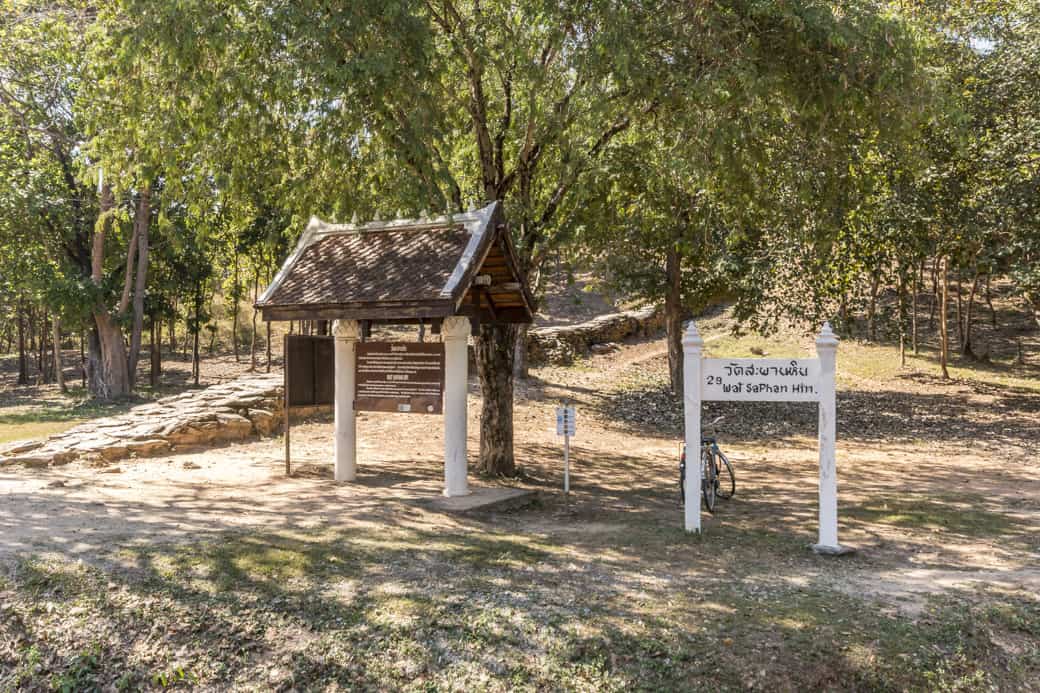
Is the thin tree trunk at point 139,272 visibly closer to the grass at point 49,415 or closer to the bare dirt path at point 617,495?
the grass at point 49,415

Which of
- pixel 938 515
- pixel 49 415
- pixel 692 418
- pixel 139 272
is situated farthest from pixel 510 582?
pixel 139 272

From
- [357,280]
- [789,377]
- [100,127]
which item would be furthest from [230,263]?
[789,377]

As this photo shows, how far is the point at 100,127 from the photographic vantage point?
11164mm

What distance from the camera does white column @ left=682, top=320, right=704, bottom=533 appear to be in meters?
8.45

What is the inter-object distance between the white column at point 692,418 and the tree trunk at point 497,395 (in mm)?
4280

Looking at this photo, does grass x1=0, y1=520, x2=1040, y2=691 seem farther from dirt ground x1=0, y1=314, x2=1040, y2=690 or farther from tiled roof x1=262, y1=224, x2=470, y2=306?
tiled roof x1=262, y1=224, x2=470, y2=306

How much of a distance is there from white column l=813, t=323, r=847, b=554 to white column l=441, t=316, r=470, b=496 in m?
4.21

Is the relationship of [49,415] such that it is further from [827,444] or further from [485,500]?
[827,444]

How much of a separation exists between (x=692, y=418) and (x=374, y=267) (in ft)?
14.5

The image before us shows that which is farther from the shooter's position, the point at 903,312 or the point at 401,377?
the point at 903,312

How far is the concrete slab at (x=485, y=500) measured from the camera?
9.88 m

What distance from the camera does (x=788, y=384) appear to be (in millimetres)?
8328

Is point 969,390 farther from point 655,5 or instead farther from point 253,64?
point 253,64

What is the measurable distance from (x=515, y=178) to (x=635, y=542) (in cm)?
660
